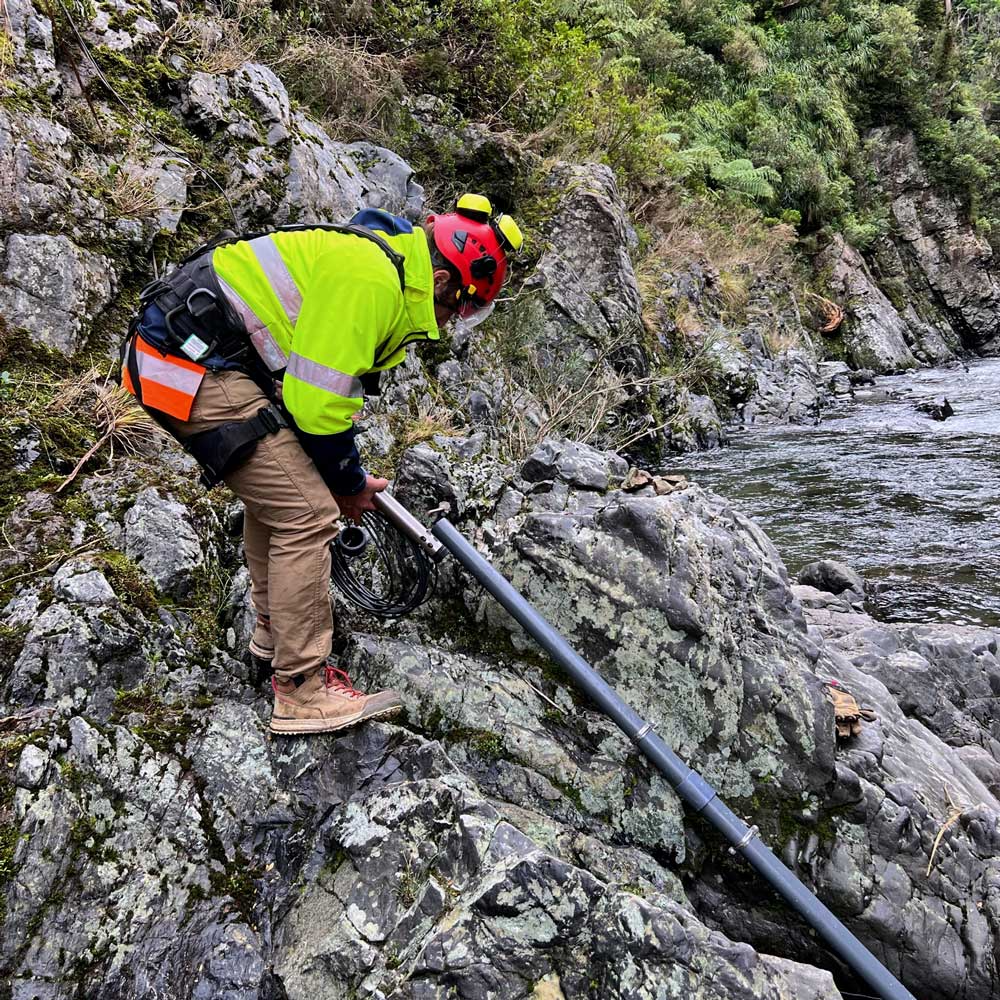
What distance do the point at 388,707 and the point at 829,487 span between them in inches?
310

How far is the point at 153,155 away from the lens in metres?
5.12

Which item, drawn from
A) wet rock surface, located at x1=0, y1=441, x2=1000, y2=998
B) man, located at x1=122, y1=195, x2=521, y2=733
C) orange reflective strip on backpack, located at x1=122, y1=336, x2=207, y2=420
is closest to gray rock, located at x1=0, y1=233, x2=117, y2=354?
wet rock surface, located at x1=0, y1=441, x2=1000, y2=998

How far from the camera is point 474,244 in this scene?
112 inches

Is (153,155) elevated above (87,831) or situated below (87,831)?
above

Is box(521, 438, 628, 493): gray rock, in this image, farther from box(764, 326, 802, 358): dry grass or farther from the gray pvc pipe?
box(764, 326, 802, 358): dry grass

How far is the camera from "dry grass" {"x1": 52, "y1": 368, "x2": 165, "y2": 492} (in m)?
3.73

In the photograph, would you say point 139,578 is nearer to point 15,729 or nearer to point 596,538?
point 15,729

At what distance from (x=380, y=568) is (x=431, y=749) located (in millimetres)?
1200

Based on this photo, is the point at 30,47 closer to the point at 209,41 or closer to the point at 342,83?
the point at 209,41

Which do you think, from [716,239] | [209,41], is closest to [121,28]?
[209,41]

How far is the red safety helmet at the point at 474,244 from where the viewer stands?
2828mm

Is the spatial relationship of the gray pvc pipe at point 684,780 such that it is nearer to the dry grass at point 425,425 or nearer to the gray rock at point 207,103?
the dry grass at point 425,425

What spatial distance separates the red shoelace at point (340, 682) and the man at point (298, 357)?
2 centimetres

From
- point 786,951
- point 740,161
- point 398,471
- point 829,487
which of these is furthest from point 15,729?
point 740,161
